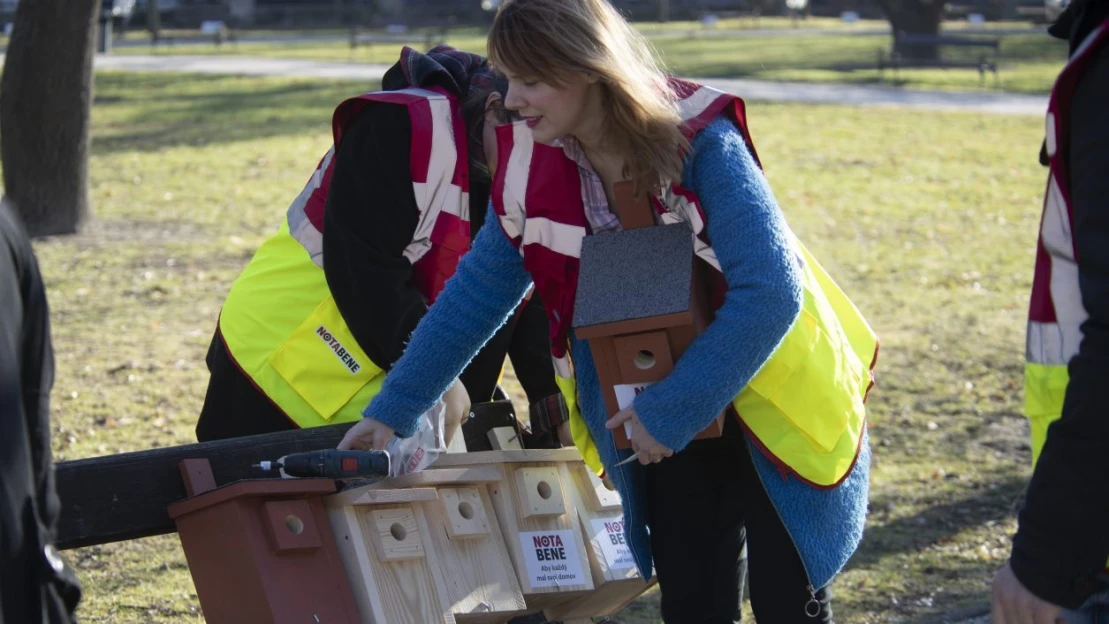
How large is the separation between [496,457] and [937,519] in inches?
105

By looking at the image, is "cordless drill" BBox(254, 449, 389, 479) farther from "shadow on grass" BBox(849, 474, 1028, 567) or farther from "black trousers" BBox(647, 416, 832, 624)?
"shadow on grass" BBox(849, 474, 1028, 567)

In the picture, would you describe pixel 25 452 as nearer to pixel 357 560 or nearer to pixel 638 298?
pixel 357 560

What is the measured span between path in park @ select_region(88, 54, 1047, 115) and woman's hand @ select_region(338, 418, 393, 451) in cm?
1414

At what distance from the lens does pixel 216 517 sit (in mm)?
2822

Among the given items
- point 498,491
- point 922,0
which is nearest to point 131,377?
point 498,491

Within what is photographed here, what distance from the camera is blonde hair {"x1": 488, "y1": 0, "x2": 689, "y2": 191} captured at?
2.57m

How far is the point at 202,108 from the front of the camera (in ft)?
54.6

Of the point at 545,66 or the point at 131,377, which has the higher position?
the point at 545,66

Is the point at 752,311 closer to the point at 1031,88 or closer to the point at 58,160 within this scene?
the point at 58,160

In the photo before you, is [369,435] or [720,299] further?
[369,435]

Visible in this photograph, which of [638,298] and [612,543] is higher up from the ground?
[638,298]

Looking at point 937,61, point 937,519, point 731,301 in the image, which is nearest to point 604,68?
point 731,301

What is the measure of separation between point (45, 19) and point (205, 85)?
1014 centimetres

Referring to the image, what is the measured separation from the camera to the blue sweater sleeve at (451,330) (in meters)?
2.95
